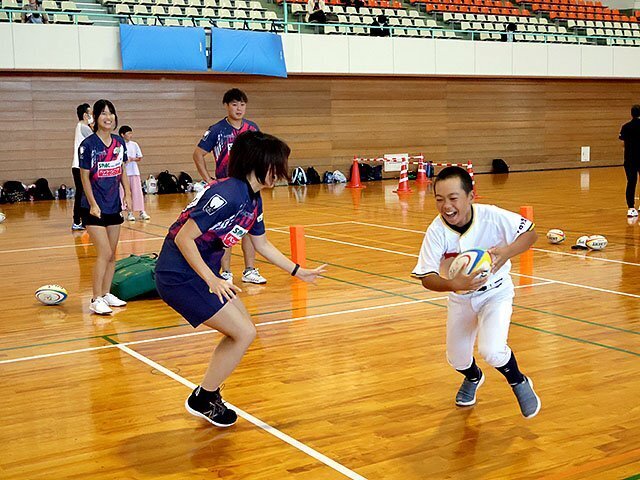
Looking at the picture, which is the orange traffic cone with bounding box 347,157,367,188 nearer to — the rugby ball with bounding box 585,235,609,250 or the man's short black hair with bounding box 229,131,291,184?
the rugby ball with bounding box 585,235,609,250

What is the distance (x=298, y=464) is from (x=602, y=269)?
20.3ft

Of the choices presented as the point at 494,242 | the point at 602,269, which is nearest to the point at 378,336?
the point at 494,242

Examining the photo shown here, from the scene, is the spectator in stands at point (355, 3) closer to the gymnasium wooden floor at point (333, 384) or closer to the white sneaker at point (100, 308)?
the gymnasium wooden floor at point (333, 384)

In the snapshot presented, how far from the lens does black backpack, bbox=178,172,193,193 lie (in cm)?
2171

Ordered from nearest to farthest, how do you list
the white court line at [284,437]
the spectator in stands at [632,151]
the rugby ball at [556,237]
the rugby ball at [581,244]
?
1. the white court line at [284,437]
2. the rugby ball at [581,244]
3. the rugby ball at [556,237]
4. the spectator in stands at [632,151]

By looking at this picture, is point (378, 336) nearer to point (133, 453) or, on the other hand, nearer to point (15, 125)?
point (133, 453)

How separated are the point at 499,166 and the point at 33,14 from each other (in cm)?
1546

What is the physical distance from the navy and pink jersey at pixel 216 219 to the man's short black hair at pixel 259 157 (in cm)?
8

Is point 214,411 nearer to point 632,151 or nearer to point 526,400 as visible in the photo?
point 526,400

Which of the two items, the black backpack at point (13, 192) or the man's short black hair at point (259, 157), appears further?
the black backpack at point (13, 192)

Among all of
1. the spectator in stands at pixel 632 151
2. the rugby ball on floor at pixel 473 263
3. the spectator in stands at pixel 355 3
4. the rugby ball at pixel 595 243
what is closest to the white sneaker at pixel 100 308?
the rugby ball on floor at pixel 473 263

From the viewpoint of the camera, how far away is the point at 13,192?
63.8ft

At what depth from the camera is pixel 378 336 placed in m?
6.51

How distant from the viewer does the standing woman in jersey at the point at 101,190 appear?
24.3 ft
